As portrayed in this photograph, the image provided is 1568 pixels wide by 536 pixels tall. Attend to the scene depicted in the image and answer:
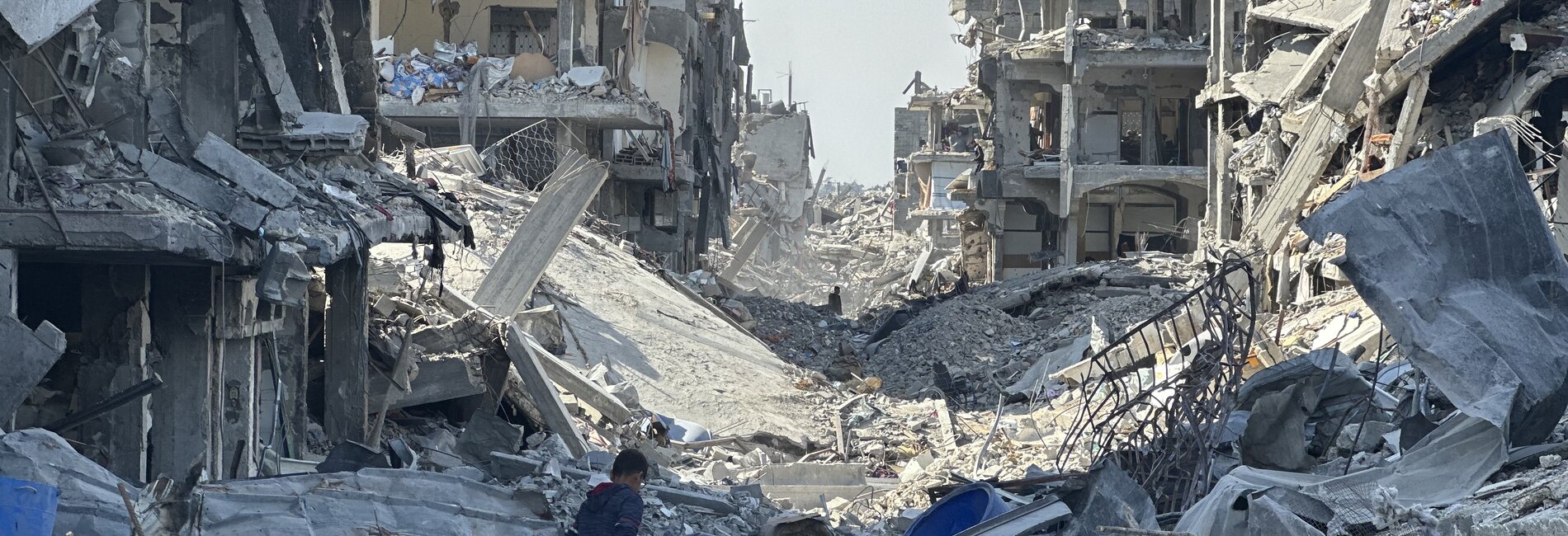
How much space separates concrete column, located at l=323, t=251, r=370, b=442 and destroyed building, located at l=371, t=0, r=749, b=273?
979 cm

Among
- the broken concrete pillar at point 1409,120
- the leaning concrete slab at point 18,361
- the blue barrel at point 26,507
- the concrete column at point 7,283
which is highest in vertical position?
the broken concrete pillar at point 1409,120

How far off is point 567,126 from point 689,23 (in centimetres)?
981

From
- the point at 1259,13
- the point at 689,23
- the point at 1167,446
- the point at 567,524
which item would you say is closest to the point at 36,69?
the point at 567,524

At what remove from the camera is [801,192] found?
176ft

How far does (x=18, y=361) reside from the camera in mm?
6848

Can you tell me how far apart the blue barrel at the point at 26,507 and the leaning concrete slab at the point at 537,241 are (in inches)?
343

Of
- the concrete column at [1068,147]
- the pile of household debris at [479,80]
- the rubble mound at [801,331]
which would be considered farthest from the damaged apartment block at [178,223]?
the concrete column at [1068,147]

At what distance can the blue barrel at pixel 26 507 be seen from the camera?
217 inches

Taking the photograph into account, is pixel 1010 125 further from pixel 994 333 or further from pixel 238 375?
pixel 238 375

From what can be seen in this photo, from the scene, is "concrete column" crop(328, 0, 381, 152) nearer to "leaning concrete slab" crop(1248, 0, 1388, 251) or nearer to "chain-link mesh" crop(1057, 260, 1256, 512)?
"chain-link mesh" crop(1057, 260, 1256, 512)

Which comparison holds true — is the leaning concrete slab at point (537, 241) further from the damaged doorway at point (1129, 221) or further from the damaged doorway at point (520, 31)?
the damaged doorway at point (1129, 221)

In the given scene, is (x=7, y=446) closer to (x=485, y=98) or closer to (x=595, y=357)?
(x=595, y=357)

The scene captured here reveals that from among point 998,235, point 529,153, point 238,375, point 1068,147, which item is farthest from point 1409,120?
point 998,235

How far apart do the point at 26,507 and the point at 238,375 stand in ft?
12.7
